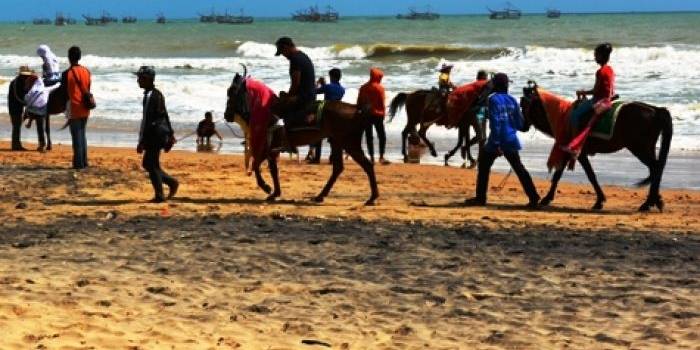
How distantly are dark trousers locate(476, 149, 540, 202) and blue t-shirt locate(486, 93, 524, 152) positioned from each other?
86mm

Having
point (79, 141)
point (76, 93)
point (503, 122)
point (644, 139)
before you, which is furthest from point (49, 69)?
point (644, 139)

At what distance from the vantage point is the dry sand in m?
6.04

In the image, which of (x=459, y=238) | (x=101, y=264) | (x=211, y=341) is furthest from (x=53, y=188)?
(x=211, y=341)

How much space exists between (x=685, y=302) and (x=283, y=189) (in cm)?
698

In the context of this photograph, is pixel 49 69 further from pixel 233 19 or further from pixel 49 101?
pixel 233 19

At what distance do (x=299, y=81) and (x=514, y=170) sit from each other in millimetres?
2629

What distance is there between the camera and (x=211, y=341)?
19.3ft

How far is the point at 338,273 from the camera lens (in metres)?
7.59

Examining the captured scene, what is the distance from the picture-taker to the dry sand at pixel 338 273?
6035mm

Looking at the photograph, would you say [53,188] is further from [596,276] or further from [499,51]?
[499,51]

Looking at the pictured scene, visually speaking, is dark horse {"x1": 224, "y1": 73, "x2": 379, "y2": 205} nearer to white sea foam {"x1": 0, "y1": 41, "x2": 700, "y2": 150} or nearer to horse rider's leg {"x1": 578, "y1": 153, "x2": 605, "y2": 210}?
horse rider's leg {"x1": 578, "y1": 153, "x2": 605, "y2": 210}

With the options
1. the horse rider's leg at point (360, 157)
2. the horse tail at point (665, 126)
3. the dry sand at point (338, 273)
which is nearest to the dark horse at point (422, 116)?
the dry sand at point (338, 273)

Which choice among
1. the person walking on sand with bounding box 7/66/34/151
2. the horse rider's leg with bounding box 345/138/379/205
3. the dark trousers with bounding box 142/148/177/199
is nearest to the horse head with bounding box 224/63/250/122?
the dark trousers with bounding box 142/148/177/199

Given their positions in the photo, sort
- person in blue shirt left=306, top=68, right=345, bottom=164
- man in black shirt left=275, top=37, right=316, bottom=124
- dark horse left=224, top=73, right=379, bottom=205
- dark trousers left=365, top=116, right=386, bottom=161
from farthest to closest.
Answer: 1. dark trousers left=365, top=116, right=386, bottom=161
2. person in blue shirt left=306, top=68, right=345, bottom=164
3. dark horse left=224, top=73, right=379, bottom=205
4. man in black shirt left=275, top=37, right=316, bottom=124
